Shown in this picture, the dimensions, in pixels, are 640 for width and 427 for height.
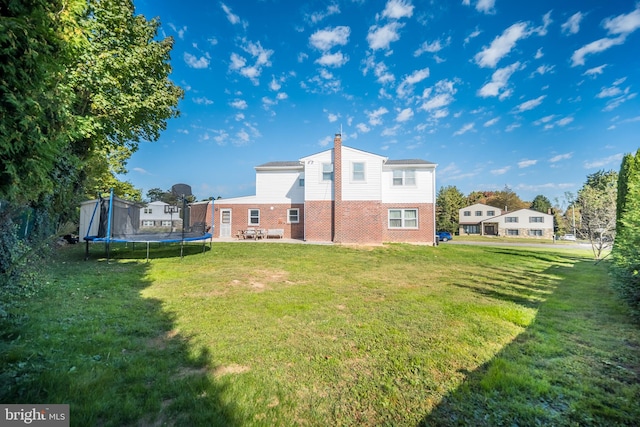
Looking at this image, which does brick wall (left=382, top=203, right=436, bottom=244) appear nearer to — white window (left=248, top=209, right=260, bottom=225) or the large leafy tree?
white window (left=248, top=209, right=260, bottom=225)

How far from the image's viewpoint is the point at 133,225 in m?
11.3

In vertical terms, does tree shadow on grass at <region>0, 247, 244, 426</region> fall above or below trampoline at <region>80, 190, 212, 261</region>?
below

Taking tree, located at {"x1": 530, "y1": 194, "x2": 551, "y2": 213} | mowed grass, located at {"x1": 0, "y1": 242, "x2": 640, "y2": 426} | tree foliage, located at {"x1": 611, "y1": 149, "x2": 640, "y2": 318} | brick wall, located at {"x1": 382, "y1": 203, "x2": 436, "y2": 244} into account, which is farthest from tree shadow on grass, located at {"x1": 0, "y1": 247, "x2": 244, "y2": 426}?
tree, located at {"x1": 530, "y1": 194, "x2": 551, "y2": 213}

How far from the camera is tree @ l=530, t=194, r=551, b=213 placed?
5769 cm

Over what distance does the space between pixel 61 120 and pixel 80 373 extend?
7.97ft

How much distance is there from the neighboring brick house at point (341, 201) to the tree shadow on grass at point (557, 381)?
40.4 feet

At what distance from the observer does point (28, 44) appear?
74.7 inches

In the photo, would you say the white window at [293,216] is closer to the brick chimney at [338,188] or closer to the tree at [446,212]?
the brick chimney at [338,188]

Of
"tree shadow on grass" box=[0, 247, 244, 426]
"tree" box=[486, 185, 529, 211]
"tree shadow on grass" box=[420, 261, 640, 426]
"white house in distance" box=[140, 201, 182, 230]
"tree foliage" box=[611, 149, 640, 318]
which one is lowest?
"tree shadow on grass" box=[420, 261, 640, 426]

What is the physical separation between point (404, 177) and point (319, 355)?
53.2 feet

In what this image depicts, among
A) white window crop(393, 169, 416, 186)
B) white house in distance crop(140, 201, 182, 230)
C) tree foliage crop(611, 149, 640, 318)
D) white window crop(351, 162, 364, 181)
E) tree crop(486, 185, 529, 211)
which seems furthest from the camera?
tree crop(486, 185, 529, 211)

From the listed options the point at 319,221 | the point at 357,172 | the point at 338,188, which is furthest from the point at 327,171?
the point at 319,221

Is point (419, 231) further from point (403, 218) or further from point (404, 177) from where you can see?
point (404, 177)

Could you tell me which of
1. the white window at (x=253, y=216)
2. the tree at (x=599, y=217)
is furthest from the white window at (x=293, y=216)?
the tree at (x=599, y=217)
